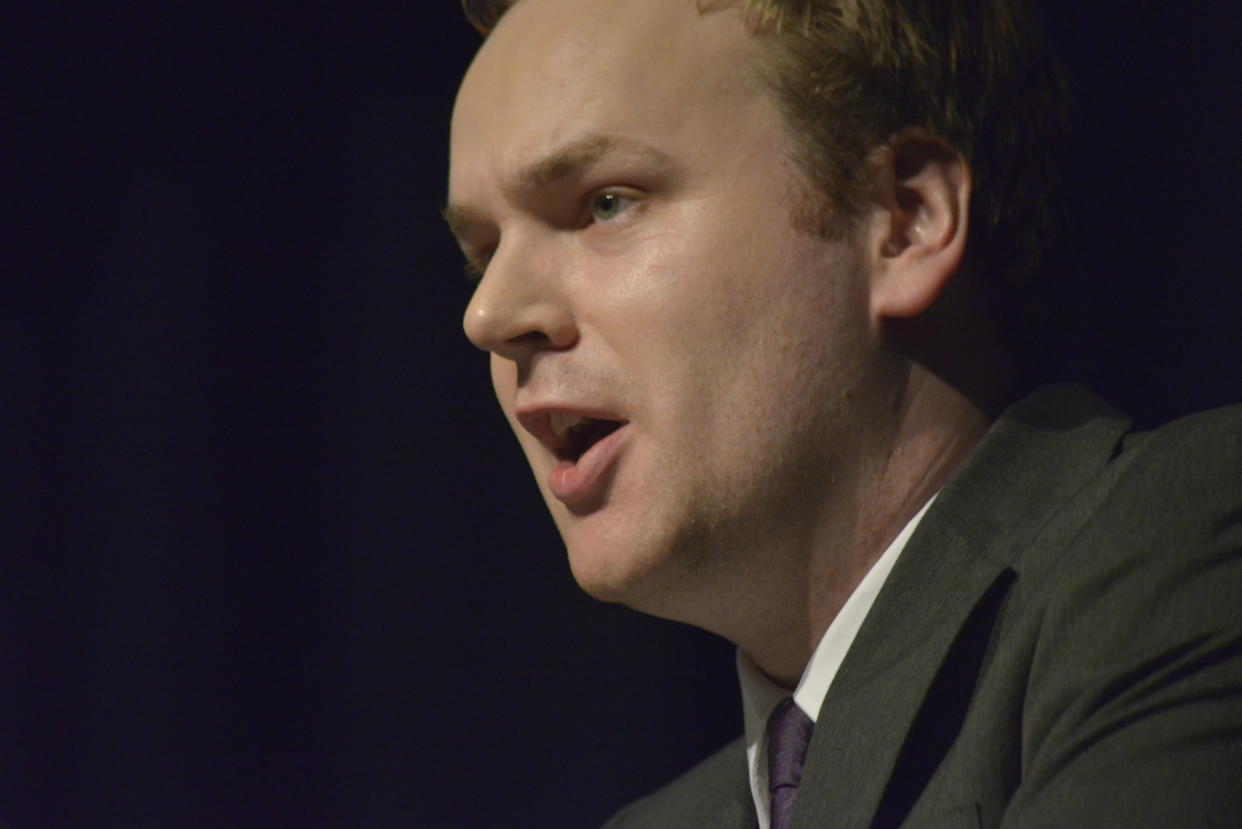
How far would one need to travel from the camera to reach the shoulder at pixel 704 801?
1.75m

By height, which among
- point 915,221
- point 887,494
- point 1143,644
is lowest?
point 1143,644

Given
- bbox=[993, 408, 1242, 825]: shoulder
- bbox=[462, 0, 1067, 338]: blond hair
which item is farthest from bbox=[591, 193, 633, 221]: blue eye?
bbox=[993, 408, 1242, 825]: shoulder

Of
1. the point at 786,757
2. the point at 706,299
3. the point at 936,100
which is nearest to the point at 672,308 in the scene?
the point at 706,299

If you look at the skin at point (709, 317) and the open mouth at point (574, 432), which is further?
the open mouth at point (574, 432)

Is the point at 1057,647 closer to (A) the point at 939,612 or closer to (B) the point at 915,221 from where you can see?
(A) the point at 939,612

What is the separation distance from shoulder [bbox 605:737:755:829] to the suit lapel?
0.41m

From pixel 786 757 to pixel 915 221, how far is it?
578 mm

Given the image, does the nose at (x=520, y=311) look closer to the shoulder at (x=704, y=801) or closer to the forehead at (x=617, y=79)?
the forehead at (x=617, y=79)

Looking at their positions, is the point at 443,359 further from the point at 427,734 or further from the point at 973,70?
the point at 973,70

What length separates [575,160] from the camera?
152 cm

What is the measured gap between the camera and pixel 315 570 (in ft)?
8.61

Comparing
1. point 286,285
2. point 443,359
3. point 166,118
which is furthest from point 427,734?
point 166,118

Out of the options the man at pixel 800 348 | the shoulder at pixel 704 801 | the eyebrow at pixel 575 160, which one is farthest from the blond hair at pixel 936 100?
the shoulder at pixel 704 801

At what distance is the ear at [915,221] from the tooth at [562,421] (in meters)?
0.33
